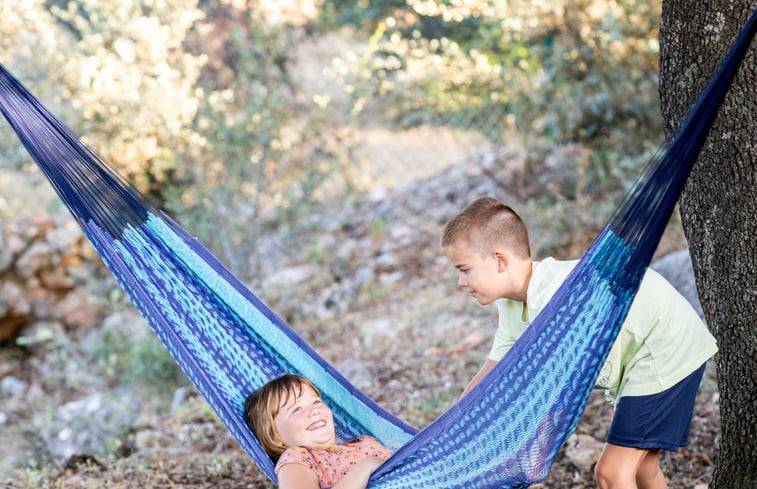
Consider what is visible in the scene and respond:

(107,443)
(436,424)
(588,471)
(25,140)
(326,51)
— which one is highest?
(326,51)

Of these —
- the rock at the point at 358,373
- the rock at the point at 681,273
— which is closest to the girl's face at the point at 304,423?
the rock at the point at 358,373

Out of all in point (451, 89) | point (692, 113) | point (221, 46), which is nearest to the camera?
point (692, 113)

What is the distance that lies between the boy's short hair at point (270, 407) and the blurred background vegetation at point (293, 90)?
2832mm

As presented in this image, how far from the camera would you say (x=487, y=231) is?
6.02 feet

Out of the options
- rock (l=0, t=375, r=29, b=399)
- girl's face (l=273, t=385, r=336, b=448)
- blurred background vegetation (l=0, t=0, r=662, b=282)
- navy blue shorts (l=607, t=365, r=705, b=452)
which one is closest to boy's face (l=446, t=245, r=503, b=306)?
navy blue shorts (l=607, t=365, r=705, b=452)

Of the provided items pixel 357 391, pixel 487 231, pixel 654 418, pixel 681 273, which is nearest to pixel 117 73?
pixel 681 273

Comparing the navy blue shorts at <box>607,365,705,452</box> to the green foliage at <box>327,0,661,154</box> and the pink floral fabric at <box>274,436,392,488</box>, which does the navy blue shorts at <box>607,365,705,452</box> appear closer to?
the pink floral fabric at <box>274,436,392,488</box>

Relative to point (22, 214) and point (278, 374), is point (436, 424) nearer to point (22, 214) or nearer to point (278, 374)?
point (278, 374)

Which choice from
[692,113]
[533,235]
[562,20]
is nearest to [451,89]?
[562,20]

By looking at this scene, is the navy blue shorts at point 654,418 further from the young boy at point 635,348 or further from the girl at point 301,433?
the girl at point 301,433

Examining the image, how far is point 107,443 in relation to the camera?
10.6 ft

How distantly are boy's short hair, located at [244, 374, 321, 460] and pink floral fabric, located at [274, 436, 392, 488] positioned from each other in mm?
69

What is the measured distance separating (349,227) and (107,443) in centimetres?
287

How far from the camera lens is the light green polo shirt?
Answer: 68.4 inches
